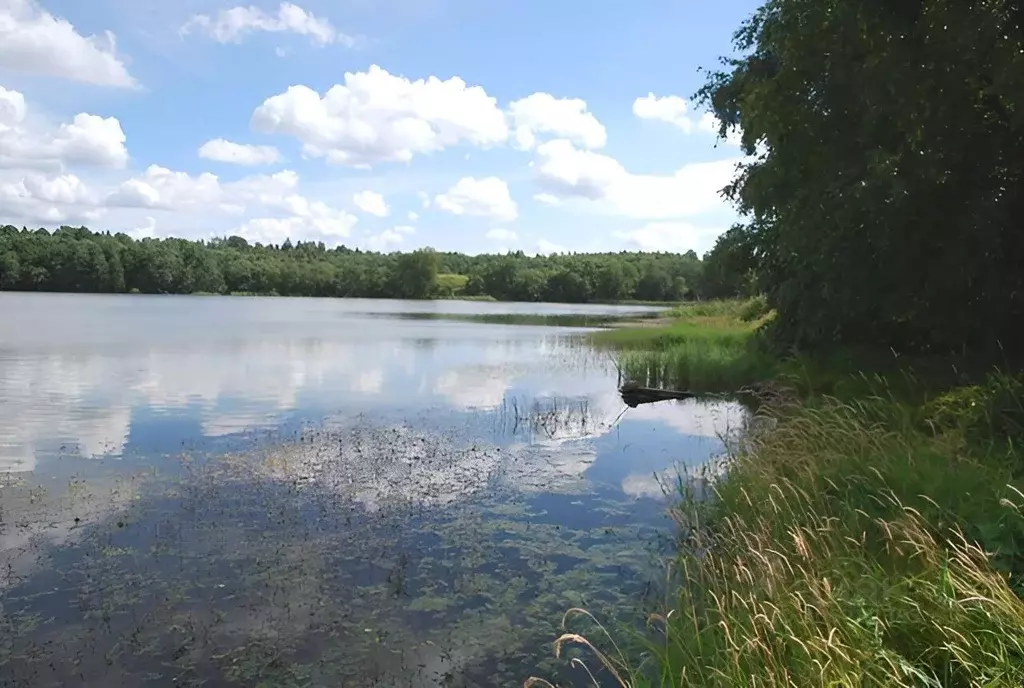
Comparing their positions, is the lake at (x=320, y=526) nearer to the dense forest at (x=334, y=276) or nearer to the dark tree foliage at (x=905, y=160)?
the dark tree foliage at (x=905, y=160)

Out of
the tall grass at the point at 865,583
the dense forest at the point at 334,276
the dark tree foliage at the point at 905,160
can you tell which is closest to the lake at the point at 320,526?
the tall grass at the point at 865,583

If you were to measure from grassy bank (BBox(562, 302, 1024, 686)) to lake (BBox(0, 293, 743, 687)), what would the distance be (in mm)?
1089

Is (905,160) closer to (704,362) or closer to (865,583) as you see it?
(865,583)

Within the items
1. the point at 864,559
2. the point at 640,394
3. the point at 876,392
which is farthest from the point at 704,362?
the point at 864,559

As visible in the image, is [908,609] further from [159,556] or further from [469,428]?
[469,428]

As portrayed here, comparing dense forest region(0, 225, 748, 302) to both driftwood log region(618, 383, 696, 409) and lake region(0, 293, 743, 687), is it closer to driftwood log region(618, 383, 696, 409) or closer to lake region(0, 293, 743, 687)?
lake region(0, 293, 743, 687)

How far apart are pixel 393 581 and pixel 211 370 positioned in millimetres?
19540

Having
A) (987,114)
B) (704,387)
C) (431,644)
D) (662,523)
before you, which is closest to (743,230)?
(704,387)

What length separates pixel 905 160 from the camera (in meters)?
11.8

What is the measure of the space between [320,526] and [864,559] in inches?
260

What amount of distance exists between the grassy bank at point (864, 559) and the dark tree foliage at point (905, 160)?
1.91 meters

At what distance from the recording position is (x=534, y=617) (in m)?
7.22

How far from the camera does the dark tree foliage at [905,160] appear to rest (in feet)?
35.2

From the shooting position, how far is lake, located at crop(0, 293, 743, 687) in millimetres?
6422
